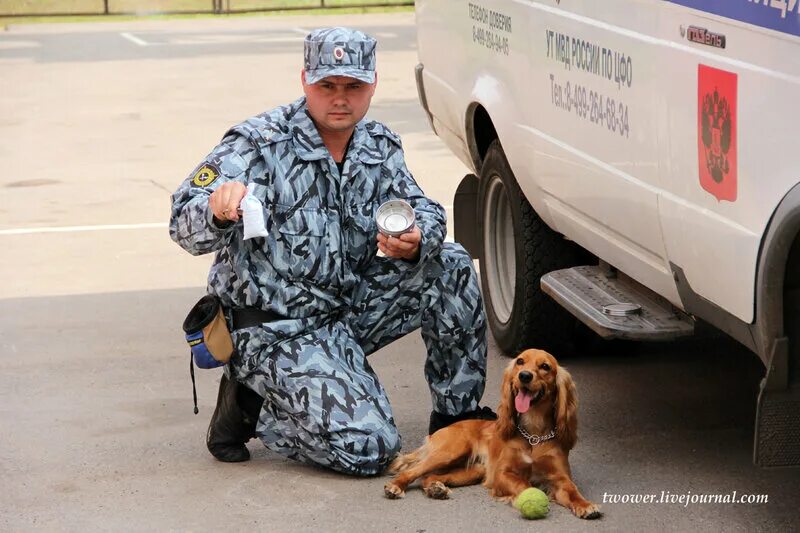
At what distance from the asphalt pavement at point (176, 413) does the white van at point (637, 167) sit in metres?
0.49

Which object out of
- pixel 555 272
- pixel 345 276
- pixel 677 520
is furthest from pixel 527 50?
pixel 677 520

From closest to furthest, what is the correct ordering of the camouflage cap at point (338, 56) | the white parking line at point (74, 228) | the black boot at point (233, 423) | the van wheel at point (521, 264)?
the camouflage cap at point (338, 56)
the black boot at point (233, 423)
the van wheel at point (521, 264)
the white parking line at point (74, 228)

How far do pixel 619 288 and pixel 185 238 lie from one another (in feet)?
4.91

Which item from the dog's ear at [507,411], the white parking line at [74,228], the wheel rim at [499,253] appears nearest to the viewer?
the dog's ear at [507,411]

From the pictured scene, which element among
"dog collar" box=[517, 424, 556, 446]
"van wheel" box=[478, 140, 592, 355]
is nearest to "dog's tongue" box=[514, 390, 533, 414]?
"dog collar" box=[517, 424, 556, 446]

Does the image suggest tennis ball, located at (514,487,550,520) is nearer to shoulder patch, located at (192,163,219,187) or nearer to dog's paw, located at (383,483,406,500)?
dog's paw, located at (383,483,406,500)

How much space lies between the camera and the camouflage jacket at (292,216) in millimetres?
4641

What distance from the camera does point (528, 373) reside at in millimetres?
4160

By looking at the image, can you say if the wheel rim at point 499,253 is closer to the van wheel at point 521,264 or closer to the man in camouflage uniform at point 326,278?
the van wheel at point 521,264

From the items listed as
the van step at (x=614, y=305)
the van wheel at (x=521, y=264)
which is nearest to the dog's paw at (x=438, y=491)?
the van step at (x=614, y=305)

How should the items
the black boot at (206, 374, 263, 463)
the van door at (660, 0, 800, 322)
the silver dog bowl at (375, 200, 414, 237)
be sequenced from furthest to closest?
the black boot at (206, 374, 263, 463) < the silver dog bowl at (375, 200, 414, 237) < the van door at (660, 0, 800, 322)

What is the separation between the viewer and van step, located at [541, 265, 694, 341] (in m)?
4.42

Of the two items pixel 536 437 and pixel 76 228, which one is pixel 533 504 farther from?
pixel 76 228

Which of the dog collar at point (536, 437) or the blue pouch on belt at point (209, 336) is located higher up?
the blue pouch on belt at point (209, 336)
